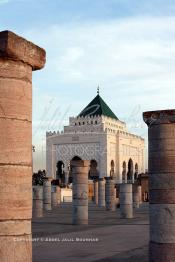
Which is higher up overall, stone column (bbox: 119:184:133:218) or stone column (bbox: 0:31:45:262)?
stone column (bbox: 0:31:45:262)

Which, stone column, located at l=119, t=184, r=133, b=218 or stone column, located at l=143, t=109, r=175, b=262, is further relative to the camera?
stone column, located at l=119, t=184, r=133, b=218

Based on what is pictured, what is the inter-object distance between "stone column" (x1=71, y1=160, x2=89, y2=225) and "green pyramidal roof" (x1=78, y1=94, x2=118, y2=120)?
4369 centimetres

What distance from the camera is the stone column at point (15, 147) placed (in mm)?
4227

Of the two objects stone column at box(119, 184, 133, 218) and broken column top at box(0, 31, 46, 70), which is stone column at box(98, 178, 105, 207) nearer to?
stone column at box(119, 184, 133, 218)

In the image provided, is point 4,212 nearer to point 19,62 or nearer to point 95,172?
point 19,62

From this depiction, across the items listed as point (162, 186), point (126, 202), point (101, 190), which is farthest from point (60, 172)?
point (162, 186)

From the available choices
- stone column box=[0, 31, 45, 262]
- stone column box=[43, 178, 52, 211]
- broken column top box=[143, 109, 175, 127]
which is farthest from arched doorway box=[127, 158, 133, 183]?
stone column box=[0, 31, 45, 262]

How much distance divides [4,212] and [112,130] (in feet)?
177

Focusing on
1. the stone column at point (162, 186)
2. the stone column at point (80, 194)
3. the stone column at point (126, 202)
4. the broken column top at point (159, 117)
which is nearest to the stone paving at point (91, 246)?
the stone column at point (162, 186)

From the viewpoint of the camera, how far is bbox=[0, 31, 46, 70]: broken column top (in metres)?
4.23

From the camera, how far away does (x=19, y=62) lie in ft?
14.4

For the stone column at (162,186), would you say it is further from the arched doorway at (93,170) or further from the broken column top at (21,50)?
the arched doorway at (93,170)

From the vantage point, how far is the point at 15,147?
4.30m

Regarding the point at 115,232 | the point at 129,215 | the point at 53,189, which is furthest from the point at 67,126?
the point at 115,232
